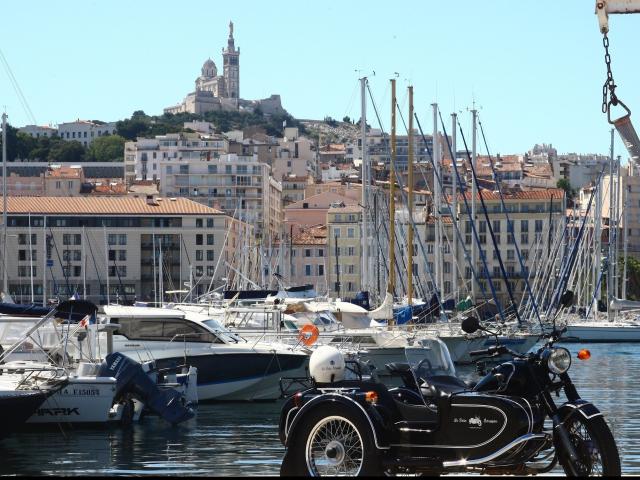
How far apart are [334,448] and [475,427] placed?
1.22 m

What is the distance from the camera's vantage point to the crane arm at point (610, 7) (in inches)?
560

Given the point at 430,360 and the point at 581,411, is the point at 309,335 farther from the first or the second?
the point at 581,411

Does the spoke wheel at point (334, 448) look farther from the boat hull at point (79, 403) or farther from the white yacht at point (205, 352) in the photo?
the white yacht at point (205, 352)

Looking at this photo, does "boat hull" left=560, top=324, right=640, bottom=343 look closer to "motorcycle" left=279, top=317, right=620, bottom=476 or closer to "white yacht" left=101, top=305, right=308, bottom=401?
"white yacht" left=101, top=305, right=308, bottom=401

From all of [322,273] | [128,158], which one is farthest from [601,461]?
[128,158]

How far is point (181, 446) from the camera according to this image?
22.1m

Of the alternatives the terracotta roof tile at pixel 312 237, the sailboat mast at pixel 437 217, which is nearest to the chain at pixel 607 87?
the sailboat mast at pixel 437 217

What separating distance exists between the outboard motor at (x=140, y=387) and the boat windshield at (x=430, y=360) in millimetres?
10652

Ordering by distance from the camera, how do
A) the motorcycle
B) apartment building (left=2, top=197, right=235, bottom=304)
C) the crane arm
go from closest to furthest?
the motorcycle
the crane arm
apartment building (left=2, top=197, right=235, bottom=304)

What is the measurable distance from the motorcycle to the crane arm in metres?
2.82

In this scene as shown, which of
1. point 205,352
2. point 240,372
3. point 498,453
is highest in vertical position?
point 498,453

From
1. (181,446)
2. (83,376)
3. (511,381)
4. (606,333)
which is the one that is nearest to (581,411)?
(511,381)

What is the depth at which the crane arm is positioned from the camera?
14.2 metres

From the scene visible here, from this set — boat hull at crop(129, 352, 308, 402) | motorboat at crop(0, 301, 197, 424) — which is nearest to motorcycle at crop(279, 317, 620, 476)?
motorboat at crop(0, 301, 197, 424)
